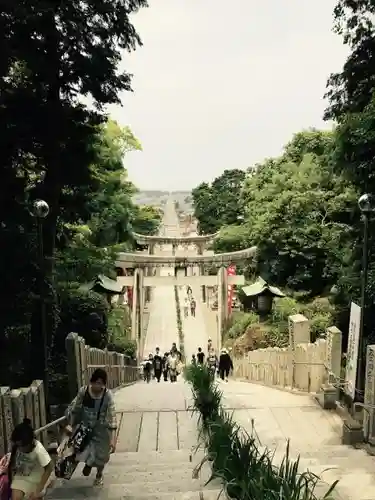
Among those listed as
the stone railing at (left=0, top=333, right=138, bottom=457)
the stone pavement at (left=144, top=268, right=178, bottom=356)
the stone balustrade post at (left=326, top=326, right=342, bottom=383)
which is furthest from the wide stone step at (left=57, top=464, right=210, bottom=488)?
the stone pavement at (left=144, top=268, right=178, bottom=356)

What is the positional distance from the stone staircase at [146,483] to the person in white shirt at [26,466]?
1088mm

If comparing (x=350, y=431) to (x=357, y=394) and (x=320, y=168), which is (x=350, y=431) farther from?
(x=320, y=168)

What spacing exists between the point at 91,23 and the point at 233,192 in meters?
37.6

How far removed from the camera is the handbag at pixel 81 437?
18.8 feet

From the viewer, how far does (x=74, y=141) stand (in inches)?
418

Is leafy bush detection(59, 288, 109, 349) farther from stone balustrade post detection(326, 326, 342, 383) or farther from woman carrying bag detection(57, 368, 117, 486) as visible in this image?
woman carrying bag detection(57, 368, 117, 486)

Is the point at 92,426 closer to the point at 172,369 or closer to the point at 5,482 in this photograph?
the point at 5,482

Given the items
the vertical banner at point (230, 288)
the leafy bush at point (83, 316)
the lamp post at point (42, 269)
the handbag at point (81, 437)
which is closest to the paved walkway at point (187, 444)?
the handbag at point (81, 437)

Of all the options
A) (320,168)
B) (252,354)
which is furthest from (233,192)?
(252,354)

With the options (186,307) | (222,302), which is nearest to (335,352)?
(222,302)

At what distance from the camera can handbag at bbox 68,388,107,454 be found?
18.8 ft

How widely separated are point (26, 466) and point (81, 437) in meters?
1.43

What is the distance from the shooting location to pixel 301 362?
11766 millimetres

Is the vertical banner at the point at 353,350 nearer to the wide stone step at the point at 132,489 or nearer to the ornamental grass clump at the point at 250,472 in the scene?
the ornamental grass clump at the point at 250,472
